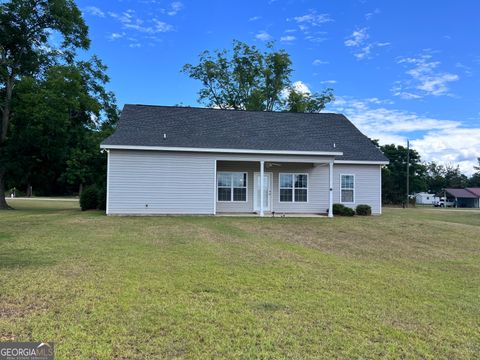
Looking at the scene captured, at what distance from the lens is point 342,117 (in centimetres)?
2370

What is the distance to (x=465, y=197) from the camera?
6203 centimetres

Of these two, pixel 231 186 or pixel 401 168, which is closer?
pixel 231 186

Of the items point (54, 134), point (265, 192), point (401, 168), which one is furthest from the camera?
point (401, 168)

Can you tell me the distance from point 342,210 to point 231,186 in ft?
18.5

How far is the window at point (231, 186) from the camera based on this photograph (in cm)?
1884

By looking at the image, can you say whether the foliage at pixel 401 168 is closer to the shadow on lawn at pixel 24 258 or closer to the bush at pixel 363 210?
the bush at pixel 363 210

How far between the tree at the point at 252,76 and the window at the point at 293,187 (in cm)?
1766

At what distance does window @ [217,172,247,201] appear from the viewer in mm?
18844

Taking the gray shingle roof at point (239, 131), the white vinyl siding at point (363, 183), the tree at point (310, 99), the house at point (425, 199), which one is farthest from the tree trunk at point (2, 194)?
the house at point (425, 199)

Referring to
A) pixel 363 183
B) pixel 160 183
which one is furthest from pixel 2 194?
pixel 363 183

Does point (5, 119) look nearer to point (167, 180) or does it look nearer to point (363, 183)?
point (167, 180)

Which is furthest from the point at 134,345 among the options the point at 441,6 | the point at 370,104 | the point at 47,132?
the point at 370,104

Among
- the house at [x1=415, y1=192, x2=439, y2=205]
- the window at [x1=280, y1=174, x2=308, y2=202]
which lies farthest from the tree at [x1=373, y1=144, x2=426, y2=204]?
the window at [x1=280, y1=174, x2=308, y2=202]

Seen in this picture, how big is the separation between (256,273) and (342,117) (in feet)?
62.7
